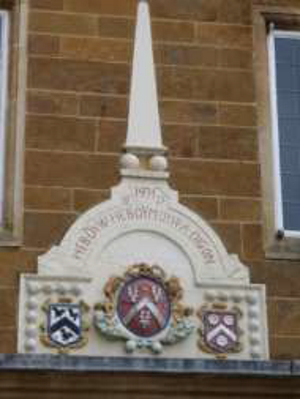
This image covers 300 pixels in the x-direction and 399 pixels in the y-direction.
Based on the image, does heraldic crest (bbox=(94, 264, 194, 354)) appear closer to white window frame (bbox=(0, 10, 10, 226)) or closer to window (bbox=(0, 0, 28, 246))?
window (bbox=(0, 0, 28, 246))

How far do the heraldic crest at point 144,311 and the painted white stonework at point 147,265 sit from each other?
1 centimetres

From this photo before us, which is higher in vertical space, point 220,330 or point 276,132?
point 276,132

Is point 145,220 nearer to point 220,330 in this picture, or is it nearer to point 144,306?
point 144,306

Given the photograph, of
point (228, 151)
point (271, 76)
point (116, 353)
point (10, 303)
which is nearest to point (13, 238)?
point (10, 303)

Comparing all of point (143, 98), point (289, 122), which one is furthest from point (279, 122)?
point (143, 98)

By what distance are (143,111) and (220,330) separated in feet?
6.06

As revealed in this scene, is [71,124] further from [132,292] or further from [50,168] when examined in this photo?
[132,292]

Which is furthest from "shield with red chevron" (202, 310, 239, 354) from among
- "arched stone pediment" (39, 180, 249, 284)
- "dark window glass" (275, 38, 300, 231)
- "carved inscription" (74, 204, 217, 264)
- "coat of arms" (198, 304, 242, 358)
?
"dark window glass" (275, 38, 300, 231)

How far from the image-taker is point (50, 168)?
1050 centimetres

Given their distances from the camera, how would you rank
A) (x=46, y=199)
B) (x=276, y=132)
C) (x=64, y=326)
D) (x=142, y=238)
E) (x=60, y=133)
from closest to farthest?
(x=64, y=326), (x=142, y=238), (x=46, y=199), (x=60, y=133), (x=276, y=132)

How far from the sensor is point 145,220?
33.9ft

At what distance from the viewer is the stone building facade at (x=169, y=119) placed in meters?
10.4

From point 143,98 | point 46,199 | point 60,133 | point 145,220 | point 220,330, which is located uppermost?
point 143,98

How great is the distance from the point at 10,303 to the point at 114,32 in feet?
8.12
